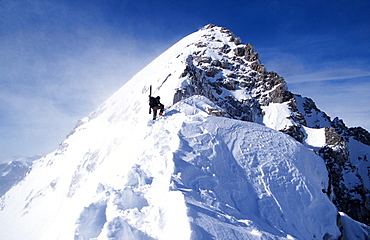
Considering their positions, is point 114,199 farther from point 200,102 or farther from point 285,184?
point 200,102

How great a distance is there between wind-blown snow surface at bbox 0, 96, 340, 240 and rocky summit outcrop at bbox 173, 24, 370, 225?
25.7 meters

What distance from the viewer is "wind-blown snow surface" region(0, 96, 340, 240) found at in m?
5.14

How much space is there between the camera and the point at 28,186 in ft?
303

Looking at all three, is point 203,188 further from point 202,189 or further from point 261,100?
point 261,100

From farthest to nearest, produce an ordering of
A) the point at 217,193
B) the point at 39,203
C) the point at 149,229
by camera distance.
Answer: the point at 39,203 → the point at 217,193 → the point at 149,229

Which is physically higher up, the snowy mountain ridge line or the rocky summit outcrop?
the rocky summit outcrop

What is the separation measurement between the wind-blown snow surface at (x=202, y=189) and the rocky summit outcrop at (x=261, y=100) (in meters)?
25.7

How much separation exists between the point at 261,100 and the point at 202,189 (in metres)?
52.4

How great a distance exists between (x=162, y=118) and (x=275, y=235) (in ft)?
25.3

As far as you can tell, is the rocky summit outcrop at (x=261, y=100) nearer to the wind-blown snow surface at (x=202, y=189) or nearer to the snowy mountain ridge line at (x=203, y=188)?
the snowy mountain ridge line at (x=203, y=188)

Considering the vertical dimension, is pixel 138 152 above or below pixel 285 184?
above

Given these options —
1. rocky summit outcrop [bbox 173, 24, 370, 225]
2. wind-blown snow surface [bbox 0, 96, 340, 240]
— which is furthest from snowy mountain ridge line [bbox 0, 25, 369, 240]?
rocky summit outcrop [bbox 173, 24, 370, 225]

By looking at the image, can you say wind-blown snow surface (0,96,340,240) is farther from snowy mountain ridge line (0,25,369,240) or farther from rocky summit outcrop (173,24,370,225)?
rocky summit outcrop (173,24,370,225)

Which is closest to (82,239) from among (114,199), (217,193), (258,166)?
(114,199)
